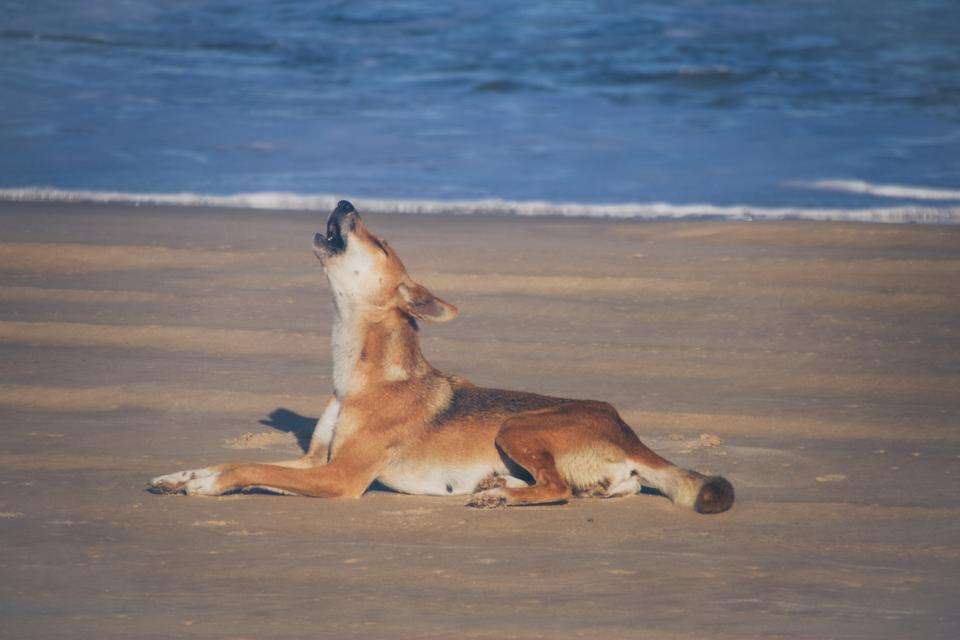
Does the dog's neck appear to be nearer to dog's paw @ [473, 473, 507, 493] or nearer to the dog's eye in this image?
the dog's eye

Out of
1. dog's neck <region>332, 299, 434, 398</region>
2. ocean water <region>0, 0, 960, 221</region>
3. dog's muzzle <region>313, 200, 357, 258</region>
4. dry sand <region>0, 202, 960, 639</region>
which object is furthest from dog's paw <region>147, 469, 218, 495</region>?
ocean water <region>0, 0, 960, 221</region>

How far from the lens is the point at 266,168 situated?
550 inches

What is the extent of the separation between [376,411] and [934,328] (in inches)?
163

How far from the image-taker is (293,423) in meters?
7.08

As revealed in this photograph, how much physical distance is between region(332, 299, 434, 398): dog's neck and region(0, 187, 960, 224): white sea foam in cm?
593

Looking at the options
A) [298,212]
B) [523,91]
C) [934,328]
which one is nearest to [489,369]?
[934,328]

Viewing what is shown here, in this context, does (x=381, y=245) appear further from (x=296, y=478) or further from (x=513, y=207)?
(x=513, y=207)

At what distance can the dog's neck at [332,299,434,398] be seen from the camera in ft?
20.6

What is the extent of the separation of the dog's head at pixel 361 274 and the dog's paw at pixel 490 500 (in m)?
0.87

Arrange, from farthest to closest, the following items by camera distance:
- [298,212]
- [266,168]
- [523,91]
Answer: [523,91] < [266,168] < [298,212]

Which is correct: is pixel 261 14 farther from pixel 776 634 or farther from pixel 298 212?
pixel 776 634

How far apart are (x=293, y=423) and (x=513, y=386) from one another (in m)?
1.23

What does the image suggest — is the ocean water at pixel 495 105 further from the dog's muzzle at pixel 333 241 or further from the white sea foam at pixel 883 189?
the dog's muzzle at pixel 333 241

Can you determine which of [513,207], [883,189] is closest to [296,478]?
[513,207]
